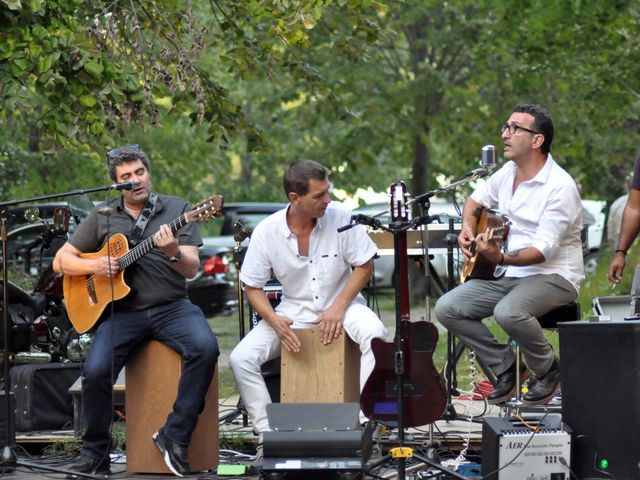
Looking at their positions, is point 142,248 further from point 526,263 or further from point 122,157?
point 526,263

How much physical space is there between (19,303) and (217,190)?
16562 millimetres

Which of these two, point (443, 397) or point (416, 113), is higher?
point (416, 113)

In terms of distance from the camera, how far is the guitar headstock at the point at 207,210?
22.3 feet

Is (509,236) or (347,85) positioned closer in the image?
(509,236)

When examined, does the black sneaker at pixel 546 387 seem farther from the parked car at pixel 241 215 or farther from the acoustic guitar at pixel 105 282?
the parked car at pixel 241 215

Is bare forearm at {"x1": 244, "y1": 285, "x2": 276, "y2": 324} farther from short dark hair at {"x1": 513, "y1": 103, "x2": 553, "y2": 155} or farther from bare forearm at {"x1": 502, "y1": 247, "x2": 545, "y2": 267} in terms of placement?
short dark hair at {"x1": 513, "y1": 103, "x2": 553, "y2": 155}

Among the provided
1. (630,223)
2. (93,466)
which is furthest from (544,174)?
(93,466)

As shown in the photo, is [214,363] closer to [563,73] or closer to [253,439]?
[253,439]

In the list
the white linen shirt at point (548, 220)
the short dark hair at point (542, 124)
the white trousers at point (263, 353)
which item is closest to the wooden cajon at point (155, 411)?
the white trousers at point (263, 353)

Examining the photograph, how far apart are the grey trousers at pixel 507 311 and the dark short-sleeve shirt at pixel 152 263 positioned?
1523mm

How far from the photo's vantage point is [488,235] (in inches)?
270

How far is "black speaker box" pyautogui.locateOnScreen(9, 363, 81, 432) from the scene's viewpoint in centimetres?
829

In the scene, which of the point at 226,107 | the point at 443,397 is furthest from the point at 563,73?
the point at 443,397

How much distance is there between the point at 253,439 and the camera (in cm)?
774
